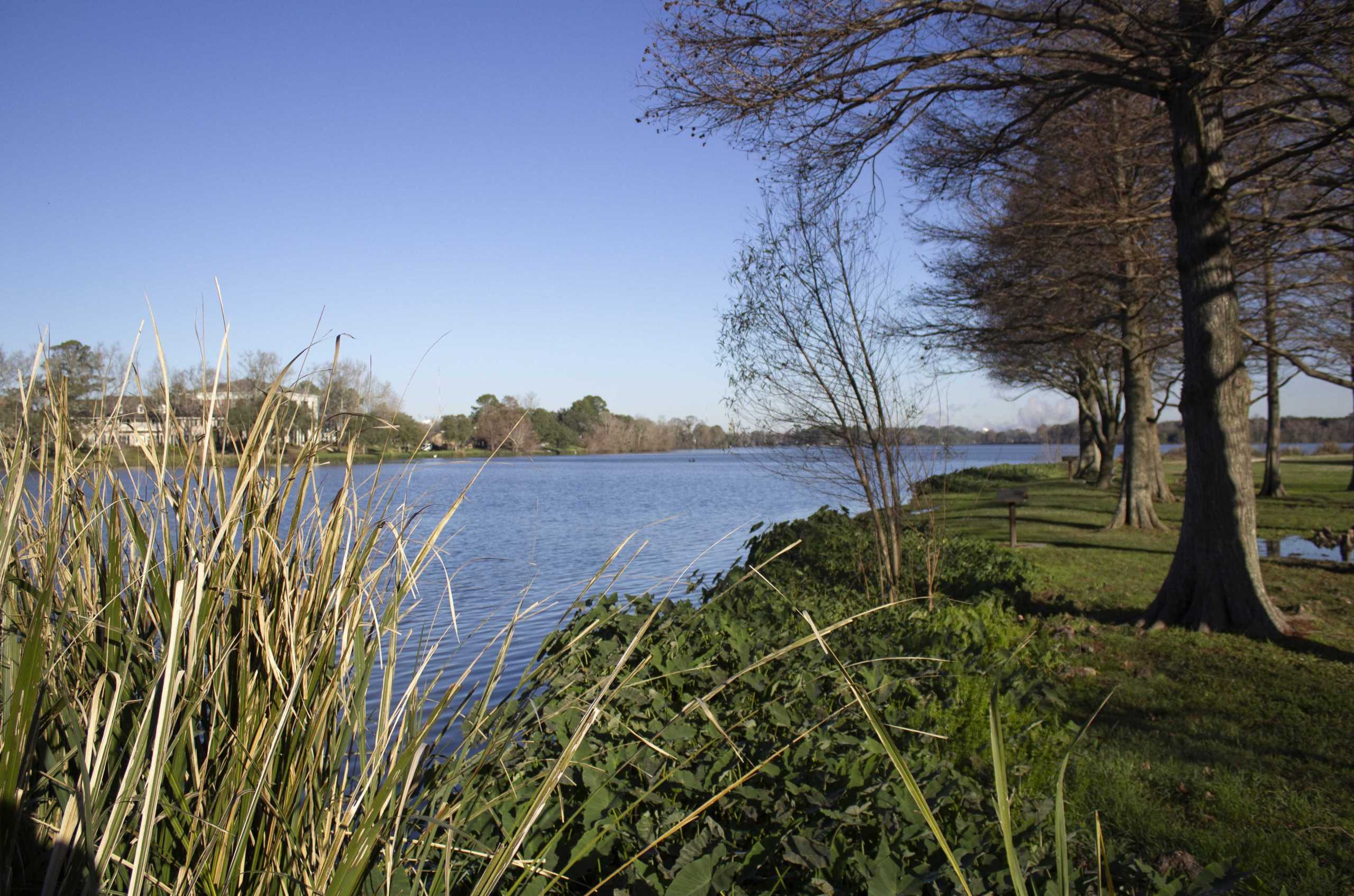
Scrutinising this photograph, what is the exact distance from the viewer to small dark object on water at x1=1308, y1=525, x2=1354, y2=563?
33.2 ft

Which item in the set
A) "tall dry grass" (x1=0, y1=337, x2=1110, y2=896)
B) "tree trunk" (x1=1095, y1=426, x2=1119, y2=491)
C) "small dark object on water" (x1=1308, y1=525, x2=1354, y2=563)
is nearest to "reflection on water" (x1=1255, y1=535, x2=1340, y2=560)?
"small dark object on water" (x1=1308, y1=525, x2=1354, y2=563)

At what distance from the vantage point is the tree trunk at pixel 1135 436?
1387cm

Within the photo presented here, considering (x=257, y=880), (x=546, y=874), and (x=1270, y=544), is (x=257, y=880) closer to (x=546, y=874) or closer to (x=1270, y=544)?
(x=546, y=874)

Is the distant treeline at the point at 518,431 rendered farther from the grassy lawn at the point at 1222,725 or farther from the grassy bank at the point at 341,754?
the grassy lawn at the point at 1222,725

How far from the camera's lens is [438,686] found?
5441 mm

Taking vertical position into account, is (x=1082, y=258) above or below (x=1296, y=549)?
above

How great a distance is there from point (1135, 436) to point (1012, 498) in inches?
152

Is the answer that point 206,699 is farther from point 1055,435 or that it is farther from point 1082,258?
point 1055,435

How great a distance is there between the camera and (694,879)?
212 centimetres

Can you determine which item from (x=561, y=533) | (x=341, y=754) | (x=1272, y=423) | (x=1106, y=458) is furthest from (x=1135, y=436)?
(x=341, y=754)

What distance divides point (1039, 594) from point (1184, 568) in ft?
5.03

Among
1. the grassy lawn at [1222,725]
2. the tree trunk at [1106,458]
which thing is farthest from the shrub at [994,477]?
the tree trunk at [1106,458]

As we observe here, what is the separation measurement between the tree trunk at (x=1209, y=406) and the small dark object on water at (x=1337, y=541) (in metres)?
4.05

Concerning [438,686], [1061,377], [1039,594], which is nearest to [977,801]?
[438,686]
